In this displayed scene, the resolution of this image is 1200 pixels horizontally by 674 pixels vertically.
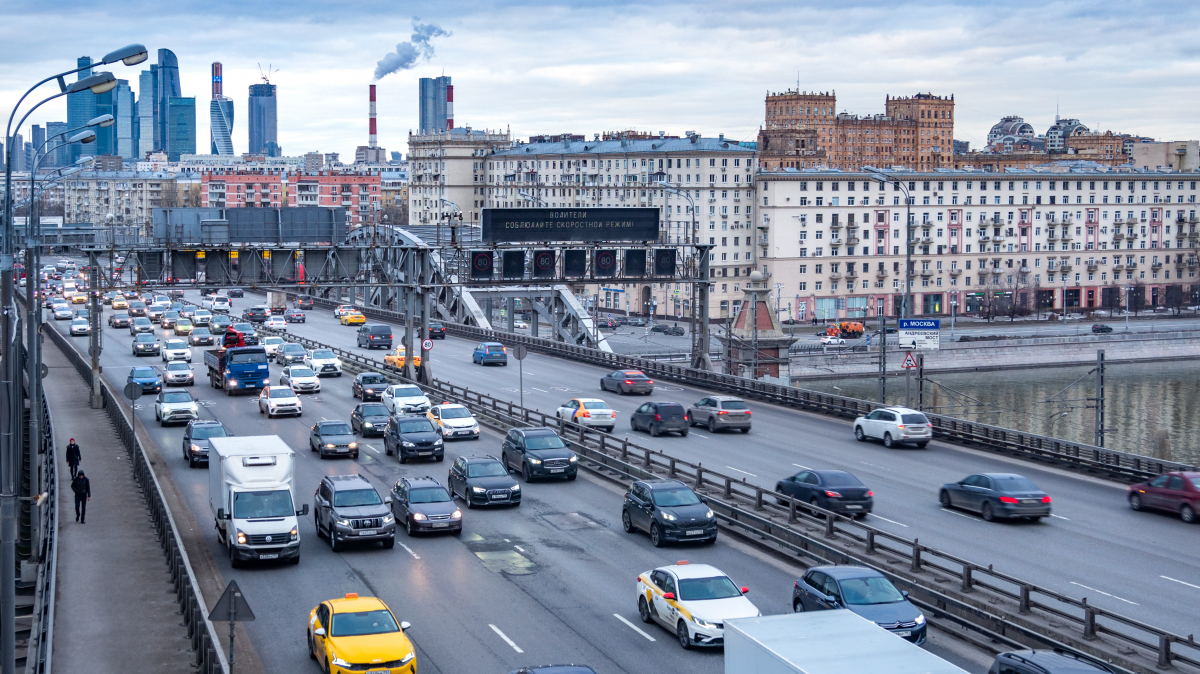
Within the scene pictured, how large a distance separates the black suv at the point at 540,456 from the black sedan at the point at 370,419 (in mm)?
8250

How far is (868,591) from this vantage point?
20281 mm

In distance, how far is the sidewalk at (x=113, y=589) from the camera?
20250 mm

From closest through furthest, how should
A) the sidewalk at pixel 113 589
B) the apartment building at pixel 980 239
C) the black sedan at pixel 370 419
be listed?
1. the sidewalk at pixel 113 589
2. the black sedan at pixel 370 419
3. the apartment building at pixel 980 239

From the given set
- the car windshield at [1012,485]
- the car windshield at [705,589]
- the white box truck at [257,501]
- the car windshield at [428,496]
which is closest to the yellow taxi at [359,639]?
the car windshield at [705,589]

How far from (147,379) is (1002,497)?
40407mm

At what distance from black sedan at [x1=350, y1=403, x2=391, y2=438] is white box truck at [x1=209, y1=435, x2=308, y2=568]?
16.6 metres

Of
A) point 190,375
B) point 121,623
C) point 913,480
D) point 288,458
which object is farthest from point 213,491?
point 190,375

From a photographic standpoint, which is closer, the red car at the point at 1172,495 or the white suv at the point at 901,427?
the red car at the point at 1172,495

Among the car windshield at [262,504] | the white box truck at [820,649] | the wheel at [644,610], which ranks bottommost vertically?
the wheel at [644,610]

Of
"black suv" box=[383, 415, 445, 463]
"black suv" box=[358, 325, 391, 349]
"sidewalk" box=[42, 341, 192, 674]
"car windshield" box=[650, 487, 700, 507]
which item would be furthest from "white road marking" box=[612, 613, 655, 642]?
"black suv" box=[358, 325, 391, 349]

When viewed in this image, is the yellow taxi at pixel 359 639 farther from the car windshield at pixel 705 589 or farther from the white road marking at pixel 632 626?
the car windshield at pixel 705 589

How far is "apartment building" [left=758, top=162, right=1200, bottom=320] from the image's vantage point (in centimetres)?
13900

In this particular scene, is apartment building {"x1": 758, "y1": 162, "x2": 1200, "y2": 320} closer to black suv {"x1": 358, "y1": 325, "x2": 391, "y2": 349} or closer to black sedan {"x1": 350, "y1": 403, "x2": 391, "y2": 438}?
black suv {"x1": 358, "y1": 325, "x2": 391, "y2": 349}

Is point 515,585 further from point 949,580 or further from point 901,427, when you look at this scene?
point 901,427
